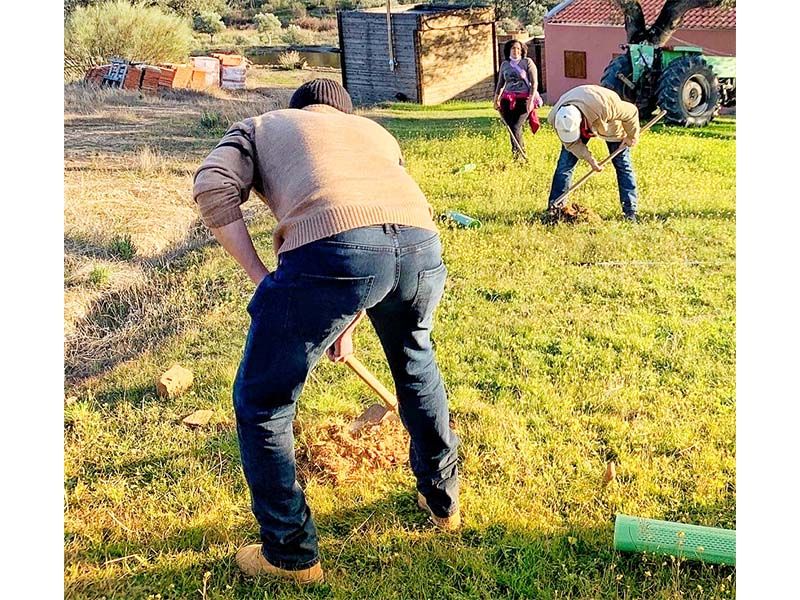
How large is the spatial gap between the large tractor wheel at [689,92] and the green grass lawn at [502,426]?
93 mm

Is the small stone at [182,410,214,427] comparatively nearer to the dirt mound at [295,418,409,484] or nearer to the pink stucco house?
the dirt mound at [295,418,409,484]

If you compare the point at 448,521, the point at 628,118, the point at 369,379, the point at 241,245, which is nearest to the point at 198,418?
the point at 369,379

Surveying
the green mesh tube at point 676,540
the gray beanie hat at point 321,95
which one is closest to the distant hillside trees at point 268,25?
the gray beanie hat at point 321,95

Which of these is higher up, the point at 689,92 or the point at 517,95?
the point at 689,92

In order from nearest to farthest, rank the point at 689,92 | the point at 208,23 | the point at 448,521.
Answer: the point at 448,521
the point at 689,92
the point at 208,23

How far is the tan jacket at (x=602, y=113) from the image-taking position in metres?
4.01

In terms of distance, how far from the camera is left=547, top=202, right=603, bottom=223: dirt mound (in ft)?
14.0

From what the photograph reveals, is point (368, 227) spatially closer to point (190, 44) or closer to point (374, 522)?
point (374, 522)

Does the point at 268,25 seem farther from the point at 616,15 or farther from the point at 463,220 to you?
the point at 616,15

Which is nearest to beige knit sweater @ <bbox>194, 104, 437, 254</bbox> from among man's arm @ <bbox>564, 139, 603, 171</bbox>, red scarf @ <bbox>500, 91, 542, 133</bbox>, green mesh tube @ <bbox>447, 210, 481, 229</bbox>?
green mesh tube @ <bbox>447, 210, 481, 229</bbox>

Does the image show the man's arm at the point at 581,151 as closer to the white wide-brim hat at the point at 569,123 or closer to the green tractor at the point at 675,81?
the white wide-brim hat at the point at 569,123

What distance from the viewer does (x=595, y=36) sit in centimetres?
446

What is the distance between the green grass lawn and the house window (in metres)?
0.87

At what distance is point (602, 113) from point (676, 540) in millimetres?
2524
